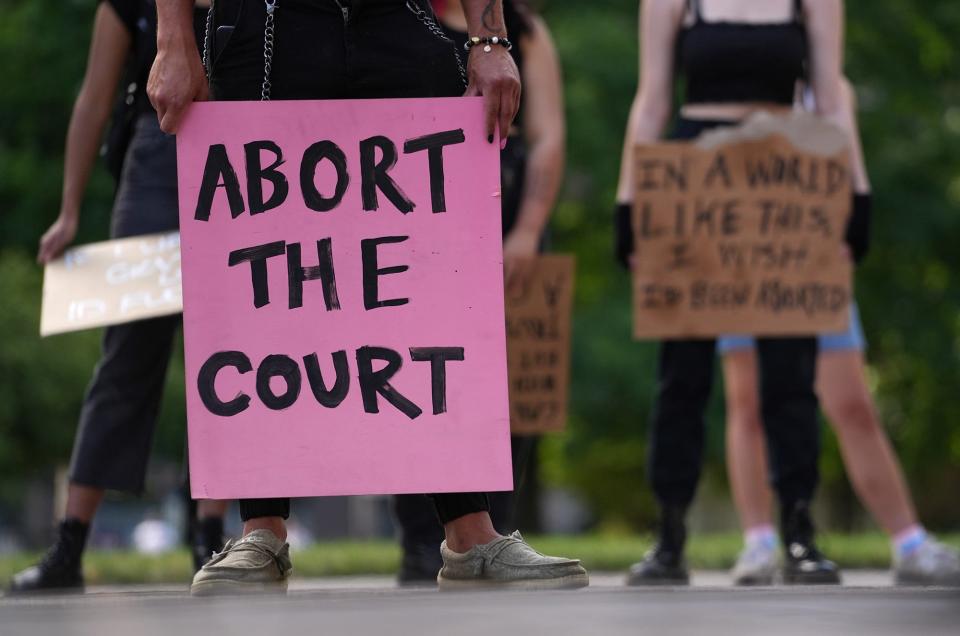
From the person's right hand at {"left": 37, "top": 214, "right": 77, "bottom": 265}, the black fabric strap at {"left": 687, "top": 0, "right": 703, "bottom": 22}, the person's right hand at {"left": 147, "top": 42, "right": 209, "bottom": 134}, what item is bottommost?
the person's right hand at {"left": 37, "top": 214, "right": 77, "bottom": 265}

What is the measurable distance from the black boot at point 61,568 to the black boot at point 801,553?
206cm

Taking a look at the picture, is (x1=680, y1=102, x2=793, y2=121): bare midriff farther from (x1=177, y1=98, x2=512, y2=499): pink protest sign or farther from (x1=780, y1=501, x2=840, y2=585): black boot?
(x1=177, y1=98, x2=512, y2=499): pink protest sign

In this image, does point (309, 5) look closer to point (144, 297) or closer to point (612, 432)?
point (144, 297)

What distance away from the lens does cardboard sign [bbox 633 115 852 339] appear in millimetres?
6160

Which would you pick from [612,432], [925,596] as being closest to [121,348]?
[925,596]

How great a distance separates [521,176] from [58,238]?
1450mm

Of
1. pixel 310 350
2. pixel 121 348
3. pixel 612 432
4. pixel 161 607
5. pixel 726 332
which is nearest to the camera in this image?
pixel 161 607

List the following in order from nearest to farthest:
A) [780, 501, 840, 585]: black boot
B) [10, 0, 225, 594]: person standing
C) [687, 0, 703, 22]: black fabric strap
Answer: [10, 0, 225, 594]: person standing < [780, 501, 840, 585]: black boot < [687, 0, 703, 22]: black fabric strap

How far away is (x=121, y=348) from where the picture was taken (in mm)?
5496

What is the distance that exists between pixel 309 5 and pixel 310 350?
2.44 feet

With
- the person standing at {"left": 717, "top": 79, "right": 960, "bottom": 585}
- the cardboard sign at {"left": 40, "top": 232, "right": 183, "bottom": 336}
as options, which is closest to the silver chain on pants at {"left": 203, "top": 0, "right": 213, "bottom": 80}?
the cardboard sign at {"left": 40, "top": 232, "right": 183, "bottom": 336}

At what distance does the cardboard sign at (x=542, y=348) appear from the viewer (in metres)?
6.92

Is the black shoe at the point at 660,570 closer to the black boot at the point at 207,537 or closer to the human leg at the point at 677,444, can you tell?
the human leg at the point at 677,444

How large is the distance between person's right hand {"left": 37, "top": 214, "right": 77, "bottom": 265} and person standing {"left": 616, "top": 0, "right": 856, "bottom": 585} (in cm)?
177
